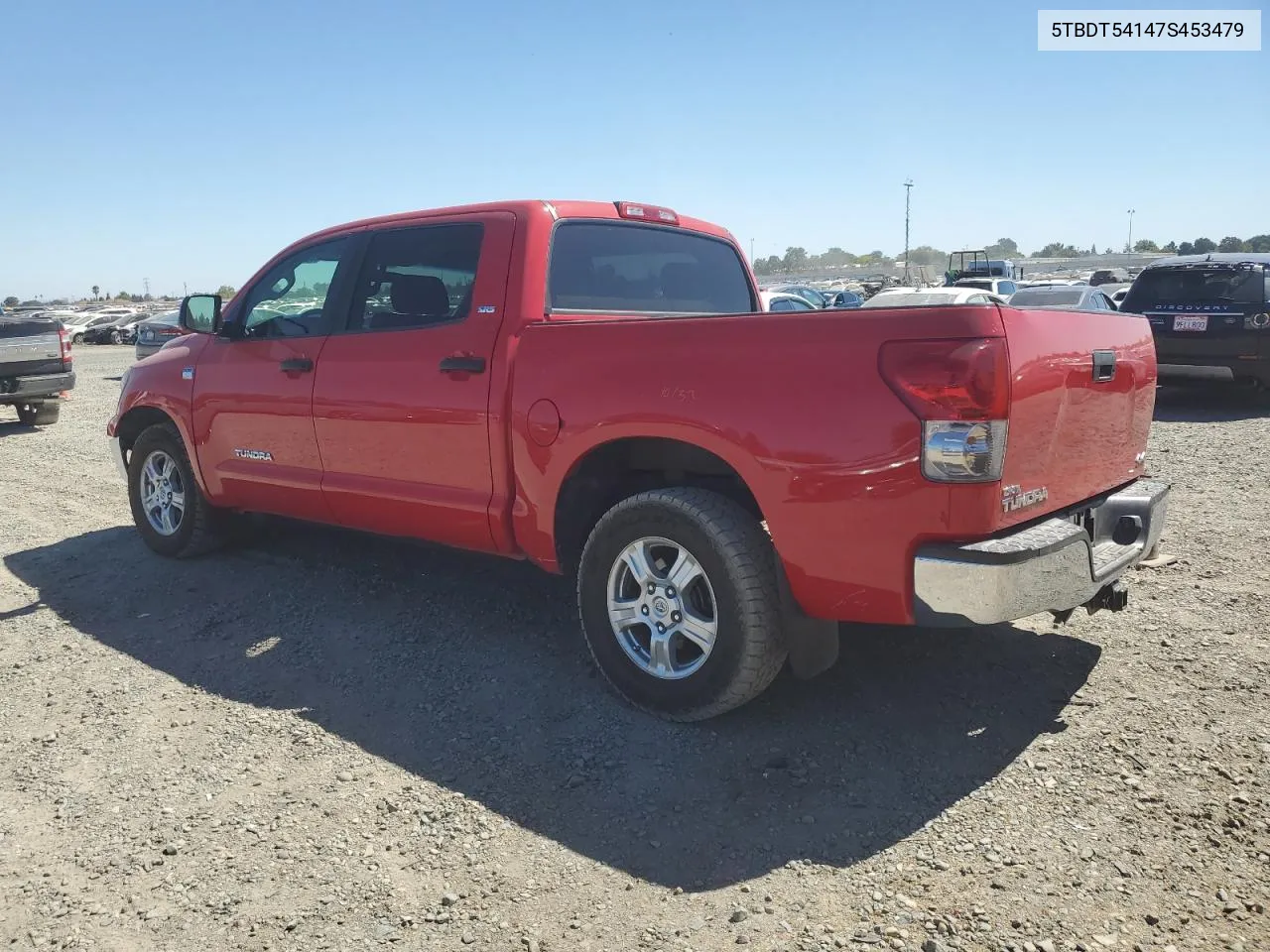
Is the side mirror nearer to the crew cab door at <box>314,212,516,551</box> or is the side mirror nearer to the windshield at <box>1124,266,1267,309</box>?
the crew cab door at <box>314,212,516,551</box>

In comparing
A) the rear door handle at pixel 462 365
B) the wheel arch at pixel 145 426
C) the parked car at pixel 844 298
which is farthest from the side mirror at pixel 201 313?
the parked car at pixel 844 298

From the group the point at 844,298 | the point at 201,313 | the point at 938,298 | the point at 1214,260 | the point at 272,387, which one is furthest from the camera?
the point at 844,298

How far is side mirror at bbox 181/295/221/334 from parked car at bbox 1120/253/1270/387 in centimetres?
975

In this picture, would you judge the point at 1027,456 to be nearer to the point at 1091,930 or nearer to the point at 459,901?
the point at 1091,930

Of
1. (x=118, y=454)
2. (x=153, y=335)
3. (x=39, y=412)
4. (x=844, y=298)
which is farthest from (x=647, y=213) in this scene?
(x=844, y=298)

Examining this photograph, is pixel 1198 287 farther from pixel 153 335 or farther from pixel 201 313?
pixel 153 335

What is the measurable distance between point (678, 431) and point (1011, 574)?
1.21 m

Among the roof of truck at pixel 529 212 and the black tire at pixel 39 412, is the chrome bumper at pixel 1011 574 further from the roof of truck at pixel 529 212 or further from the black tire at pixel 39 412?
the black tire at pixel 39 412

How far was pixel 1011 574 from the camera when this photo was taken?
116 inches

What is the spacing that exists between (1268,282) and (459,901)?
1131 centimetres

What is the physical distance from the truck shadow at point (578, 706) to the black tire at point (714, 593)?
0.15m

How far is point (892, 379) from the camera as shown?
116 inches

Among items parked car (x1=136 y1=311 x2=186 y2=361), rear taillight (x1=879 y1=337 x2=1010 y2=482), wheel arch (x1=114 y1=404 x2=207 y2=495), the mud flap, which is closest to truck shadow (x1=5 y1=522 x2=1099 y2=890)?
the mud flap

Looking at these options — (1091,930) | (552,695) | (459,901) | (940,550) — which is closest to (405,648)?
(552,695)
